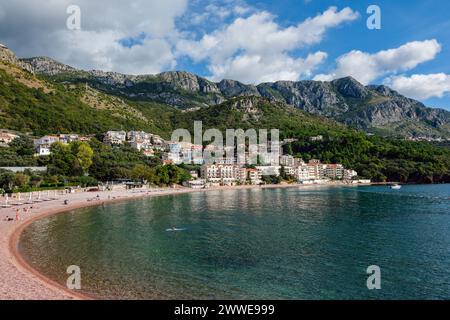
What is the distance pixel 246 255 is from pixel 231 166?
332 feet

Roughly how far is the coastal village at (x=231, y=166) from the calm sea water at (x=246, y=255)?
225 feet

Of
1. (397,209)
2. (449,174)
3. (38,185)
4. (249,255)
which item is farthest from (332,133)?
(249,255)

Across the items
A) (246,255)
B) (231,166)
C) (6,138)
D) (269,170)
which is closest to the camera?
(246,255)

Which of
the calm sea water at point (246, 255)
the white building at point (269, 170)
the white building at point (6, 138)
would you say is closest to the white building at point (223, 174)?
the white building at point (269, 170)

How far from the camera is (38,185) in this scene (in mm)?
62031

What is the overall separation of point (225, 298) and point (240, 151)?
5611 inches

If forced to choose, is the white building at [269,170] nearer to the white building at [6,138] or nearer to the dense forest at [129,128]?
the dense forest at [129,128]

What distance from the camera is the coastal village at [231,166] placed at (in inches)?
4530

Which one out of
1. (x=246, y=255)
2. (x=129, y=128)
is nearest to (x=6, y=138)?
(x=129, y=128)

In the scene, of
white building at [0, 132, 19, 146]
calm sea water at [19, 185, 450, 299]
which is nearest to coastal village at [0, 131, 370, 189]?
white building at [0, 132, 19, 146]

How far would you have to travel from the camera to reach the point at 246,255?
21.8m

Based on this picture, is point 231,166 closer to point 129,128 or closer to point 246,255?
point 129,128

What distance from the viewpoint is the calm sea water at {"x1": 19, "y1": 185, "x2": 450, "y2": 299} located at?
51.4 feet

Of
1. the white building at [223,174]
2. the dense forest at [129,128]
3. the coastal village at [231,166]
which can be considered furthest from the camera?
the white building at [223,174]
